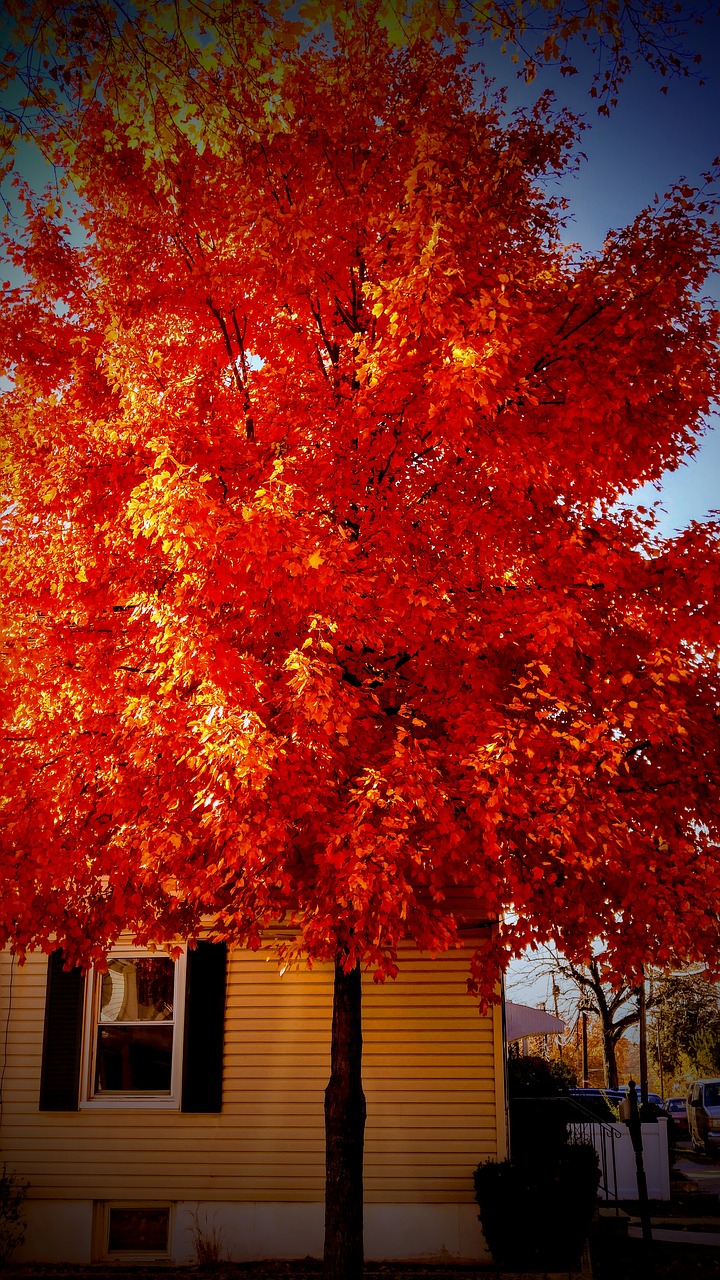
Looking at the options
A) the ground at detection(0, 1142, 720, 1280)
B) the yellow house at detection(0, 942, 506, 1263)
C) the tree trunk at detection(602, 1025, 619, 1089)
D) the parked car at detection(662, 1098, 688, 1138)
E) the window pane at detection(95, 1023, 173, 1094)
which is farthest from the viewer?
the parked car at detection(662, 1098, 688, 1138)

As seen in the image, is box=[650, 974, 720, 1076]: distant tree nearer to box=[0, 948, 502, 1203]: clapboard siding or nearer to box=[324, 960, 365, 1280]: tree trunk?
box=[0, 948, 502, 1203]: clapboard siding

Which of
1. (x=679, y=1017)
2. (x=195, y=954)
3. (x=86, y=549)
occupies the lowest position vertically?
(x=679, y=1017)

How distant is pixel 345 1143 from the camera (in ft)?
30.7

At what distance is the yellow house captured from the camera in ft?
37.9

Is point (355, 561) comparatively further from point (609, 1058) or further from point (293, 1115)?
point (609, 1058)

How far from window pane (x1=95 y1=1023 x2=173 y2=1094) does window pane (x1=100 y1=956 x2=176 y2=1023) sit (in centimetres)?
16

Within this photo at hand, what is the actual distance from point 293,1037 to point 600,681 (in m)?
6.90

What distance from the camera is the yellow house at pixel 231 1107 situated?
11562 mm

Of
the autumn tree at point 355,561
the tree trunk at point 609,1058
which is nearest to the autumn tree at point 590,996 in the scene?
the tree trunk at point 609,1058

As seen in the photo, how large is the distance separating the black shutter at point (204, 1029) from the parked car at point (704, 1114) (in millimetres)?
27032

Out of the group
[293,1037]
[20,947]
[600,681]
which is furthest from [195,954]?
[600,681]

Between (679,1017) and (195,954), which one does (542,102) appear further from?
(679,1017)

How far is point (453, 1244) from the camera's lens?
1126cm

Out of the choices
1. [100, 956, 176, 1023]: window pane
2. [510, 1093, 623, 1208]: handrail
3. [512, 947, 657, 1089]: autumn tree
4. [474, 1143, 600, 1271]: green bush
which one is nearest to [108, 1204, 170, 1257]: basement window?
[100, 956, 176, 1023]: window pane
